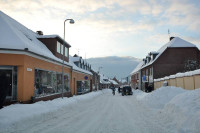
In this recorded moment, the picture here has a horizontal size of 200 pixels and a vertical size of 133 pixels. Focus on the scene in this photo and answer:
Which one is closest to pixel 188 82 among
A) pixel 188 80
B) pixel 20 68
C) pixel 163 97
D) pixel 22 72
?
pixel 188 80

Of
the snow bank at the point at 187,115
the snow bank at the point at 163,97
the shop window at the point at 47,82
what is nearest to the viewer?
the snow bank at the point at 187,115

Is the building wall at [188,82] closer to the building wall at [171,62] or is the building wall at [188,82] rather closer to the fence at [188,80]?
the fence at [188,80]

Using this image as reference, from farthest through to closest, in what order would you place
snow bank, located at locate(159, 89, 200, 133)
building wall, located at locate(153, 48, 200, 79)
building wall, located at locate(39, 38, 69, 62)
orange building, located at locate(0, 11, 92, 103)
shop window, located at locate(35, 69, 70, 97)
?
building wall, located at locate(153, 48, 200, 79)
building wall, located at locate(39, 38, 69, 62)
shop window, located at locate(35, 69, 70, 97)
orange building, located at locate(0, 11, 92, 103)
snow bank, located at locate(159, 89, 200, 133)

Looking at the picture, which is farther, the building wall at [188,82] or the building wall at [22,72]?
the building wall at [188,82]

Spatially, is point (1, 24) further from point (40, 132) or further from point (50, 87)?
point (40, 132)

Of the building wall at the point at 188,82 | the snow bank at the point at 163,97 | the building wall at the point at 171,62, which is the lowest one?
the snow bank at the point at 163,97

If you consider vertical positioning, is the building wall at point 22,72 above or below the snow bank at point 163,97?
above

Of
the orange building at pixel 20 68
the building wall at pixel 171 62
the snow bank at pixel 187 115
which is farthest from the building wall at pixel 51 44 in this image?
the building wall at pixel 171 62

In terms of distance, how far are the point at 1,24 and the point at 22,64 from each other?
13.6ft

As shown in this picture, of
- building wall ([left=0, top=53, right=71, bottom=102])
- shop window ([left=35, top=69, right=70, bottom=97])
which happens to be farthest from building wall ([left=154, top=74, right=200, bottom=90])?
building wall ([left=0, top=53, right=71, bottom=102])

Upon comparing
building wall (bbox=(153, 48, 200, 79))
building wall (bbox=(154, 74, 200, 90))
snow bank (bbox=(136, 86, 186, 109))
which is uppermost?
building wall (bbox=(153, 48, 200, 79))

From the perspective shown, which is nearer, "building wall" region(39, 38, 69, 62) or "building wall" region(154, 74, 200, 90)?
"building wall" region(154, 74, 200, 90)

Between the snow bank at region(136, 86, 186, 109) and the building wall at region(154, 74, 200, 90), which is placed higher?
the building wall at region(154, 74, 200, 90)

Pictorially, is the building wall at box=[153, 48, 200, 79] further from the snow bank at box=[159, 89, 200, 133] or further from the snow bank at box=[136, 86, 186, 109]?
the snow bank at box=[159, 89, 200, 133]
